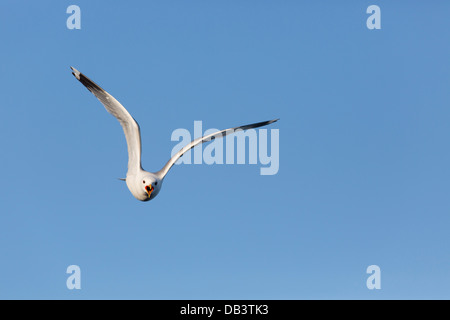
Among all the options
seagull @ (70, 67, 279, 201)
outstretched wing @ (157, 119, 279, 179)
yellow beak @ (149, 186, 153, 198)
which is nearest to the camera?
yellow beak @ (149, 186, 153, 198)

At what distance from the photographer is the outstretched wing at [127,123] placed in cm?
1419

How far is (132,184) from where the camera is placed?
13.9 metres

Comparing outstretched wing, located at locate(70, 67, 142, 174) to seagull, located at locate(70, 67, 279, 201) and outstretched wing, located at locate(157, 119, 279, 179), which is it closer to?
seagull, located at locate(70, 67, 279, 201)

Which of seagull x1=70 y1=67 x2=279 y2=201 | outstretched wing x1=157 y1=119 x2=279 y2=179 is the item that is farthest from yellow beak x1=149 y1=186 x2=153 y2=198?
outstretched wing x1=157 y1=119 x2=279 y2=179

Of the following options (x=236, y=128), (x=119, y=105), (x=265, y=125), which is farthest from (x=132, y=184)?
(x=265, y=125)

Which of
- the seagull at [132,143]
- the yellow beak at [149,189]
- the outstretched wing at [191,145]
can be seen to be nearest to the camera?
the yellow beak at [149,189]

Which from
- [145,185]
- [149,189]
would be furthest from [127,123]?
[149,189]

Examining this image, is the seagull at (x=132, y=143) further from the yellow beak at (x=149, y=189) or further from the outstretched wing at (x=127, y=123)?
the yellow beak at (x=149, y=189)

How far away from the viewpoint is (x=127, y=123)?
14297 millimetres

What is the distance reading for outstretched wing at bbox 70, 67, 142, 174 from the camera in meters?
14.2

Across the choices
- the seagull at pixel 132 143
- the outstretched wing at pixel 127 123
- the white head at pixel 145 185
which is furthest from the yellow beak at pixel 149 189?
the outstretched wing at pixel 127 123
